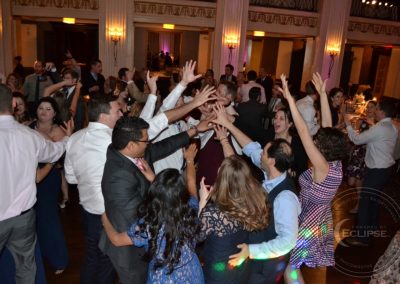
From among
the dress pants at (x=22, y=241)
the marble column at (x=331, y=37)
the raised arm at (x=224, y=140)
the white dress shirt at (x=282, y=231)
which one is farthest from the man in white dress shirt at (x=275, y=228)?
the marble column at (x=331, y=37)

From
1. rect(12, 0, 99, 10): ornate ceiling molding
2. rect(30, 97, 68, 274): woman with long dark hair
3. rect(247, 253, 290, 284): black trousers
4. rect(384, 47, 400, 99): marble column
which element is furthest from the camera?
rect(384, 47, 400, 99): marble column

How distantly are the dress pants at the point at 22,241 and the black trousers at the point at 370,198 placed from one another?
3.20m

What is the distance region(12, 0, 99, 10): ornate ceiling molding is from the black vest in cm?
833

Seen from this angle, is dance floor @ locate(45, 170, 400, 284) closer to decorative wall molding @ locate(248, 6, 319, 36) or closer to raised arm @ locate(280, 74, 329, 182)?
raised arm @ locate(280, 74, 329, 182)

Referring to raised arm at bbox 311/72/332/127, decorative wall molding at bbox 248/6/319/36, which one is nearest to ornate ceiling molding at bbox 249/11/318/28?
decorative wall molding at bbox 248/6/319/36

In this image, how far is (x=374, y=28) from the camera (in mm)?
11500

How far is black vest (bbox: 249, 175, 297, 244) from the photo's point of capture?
1.95 meters

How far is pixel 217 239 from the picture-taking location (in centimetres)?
175

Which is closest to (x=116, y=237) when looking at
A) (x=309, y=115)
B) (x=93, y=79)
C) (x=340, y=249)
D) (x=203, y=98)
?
(x=203, y=98)

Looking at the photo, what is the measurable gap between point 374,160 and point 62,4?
8.07 m

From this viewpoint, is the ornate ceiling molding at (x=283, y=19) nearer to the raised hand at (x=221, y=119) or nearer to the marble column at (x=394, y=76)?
the marble column at (x=394, y=76)

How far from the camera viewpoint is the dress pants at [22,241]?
7.25ft

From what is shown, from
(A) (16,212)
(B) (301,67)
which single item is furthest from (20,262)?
(B) (301,67)

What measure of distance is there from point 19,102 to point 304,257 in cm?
275
